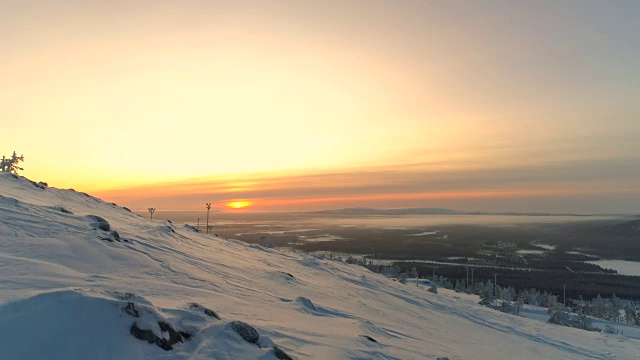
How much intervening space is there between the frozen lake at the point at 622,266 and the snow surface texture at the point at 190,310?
149966 millimetres

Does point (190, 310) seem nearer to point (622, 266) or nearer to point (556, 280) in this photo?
point (556, 280)

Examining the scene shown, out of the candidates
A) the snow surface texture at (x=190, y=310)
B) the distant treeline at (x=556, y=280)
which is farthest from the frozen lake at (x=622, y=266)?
the snow surface texture at (x=190, y=310)

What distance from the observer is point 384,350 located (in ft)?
39.0

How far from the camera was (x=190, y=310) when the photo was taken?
9477 mm

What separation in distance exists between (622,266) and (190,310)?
200 meters

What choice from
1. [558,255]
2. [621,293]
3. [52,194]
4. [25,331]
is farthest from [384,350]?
[558,255]

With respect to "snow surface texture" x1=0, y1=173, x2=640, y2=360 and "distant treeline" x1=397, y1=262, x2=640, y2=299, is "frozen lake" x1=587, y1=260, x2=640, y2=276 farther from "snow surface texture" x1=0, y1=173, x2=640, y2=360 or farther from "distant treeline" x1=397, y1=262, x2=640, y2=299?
"snow surface texture" x1=0, y1=173, x2=640, y2=360

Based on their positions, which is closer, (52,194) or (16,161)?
(52,194)

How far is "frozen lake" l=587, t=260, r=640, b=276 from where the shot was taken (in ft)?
465

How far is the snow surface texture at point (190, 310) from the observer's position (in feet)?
23.7

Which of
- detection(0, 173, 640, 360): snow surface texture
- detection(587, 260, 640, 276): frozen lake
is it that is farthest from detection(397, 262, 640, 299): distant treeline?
detection(0, 173, 640, 360): snow surface texture

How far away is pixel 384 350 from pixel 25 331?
9.23 m

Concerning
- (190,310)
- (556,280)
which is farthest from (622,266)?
(190,310)

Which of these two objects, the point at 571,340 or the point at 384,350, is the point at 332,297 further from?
the point at 571,340
